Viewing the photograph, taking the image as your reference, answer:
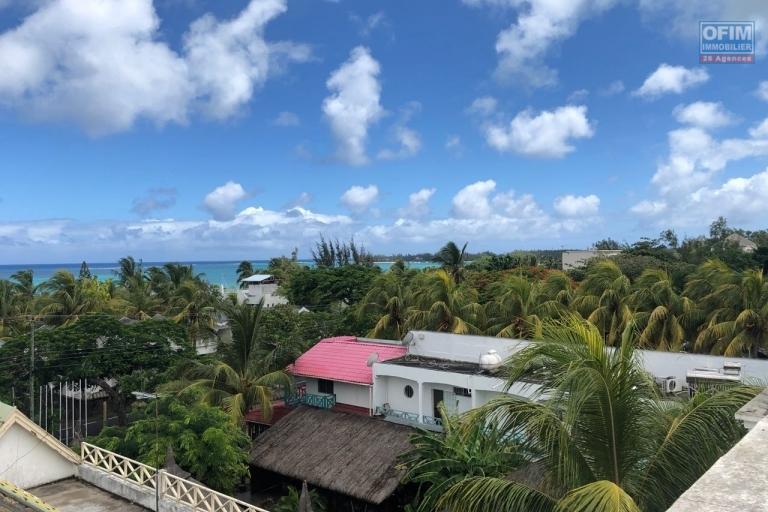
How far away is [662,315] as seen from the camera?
22234 millimetres

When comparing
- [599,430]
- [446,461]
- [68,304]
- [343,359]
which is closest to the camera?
[599,430]

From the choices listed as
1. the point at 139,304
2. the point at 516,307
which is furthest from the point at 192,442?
the point at 139,304

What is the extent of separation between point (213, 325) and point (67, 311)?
8.32 meters

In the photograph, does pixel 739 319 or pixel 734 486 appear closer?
pixel 734 486

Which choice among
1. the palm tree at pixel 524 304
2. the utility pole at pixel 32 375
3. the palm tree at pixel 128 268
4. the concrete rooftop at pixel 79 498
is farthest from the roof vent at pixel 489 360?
the palm tree at pixel 128 268

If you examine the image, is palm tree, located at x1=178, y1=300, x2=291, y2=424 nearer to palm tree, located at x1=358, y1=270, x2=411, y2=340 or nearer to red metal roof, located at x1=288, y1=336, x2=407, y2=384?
red metal roof, located at x1=288, y1=336, x2=407, y2=384

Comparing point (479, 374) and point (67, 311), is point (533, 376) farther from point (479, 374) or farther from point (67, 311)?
point (67, 311)

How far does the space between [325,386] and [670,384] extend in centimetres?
1207

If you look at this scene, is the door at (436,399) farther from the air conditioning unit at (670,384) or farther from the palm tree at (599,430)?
the palm tree at (599,430)

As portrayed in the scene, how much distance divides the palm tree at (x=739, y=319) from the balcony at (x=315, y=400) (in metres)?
14.3

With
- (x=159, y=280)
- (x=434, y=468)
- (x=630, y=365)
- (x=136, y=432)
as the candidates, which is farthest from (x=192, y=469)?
(x=159, y=280)

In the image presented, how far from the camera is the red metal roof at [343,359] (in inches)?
798

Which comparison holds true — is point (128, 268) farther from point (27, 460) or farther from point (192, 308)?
point (27, 460)

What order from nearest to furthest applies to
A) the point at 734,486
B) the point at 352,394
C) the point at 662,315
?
the point at 734,486, the point at 352,394, the point at 662,315
